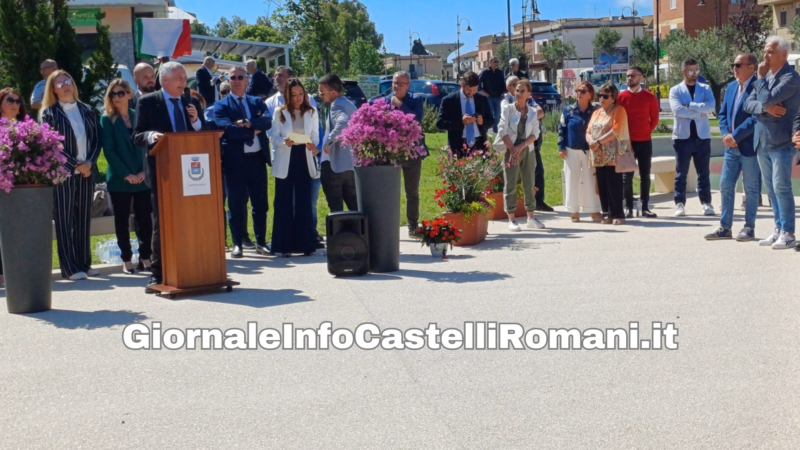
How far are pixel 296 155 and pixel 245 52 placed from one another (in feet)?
82.9

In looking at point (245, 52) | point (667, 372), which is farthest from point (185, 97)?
point (245, 52)

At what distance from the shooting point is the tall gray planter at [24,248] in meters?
8.46

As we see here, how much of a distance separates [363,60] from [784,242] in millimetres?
59999

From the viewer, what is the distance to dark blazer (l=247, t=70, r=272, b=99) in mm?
14984

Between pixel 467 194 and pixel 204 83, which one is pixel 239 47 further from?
pixel 467 194

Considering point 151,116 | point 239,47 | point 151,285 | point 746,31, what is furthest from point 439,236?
point 746,31

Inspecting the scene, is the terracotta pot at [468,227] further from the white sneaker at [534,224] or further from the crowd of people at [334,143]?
the white sneaker at [534,224]

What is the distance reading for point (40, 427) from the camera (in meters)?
5.43

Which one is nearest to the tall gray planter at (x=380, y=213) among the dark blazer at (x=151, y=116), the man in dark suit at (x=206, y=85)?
the dark blazer at (x=151, y=116)

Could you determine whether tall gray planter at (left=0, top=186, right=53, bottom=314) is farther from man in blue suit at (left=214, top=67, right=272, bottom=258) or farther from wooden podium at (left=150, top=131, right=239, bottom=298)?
man in blue suit at (left=214, top=67, right=272, bottom=258)

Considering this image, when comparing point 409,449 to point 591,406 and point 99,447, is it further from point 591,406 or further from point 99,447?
point 99,447

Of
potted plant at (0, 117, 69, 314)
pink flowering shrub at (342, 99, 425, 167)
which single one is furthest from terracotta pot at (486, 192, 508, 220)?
potted plant at (0, 117, 69, 314)

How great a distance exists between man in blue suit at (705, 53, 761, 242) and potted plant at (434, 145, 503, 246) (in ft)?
8.98

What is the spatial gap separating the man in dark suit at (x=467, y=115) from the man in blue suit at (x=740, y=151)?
3392 mm
